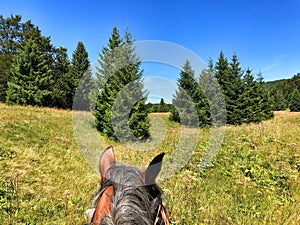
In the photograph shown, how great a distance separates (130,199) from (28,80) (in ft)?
82.8

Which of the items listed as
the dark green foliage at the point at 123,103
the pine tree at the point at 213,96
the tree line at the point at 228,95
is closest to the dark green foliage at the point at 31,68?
the dark green foliage at the point at 123,103

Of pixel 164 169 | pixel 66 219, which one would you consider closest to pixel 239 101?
pixel 164 169

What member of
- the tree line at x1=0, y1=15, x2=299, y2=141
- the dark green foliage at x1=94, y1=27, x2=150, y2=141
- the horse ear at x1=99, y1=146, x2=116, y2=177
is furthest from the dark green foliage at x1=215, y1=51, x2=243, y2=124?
the horse ear at x1=99, y1=146, x2=116, y2=177

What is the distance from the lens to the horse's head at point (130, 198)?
1.20 metres

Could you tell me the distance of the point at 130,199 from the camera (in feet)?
4.17

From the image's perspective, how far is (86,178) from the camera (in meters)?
5.48

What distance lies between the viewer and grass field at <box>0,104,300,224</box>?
3730 mm

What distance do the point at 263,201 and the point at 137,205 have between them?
3.95 meters

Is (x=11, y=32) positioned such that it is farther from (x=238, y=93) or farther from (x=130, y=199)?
(x=130, y=199)

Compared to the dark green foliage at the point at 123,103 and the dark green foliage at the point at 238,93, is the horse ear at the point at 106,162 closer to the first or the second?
the dark green foliage at the point at 123,103

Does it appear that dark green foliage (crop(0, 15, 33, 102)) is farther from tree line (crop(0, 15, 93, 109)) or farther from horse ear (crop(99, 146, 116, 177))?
horse ear (crop(99, 146, 116, 177))

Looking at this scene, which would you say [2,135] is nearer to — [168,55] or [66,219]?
[66,219]

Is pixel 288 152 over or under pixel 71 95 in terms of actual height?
under

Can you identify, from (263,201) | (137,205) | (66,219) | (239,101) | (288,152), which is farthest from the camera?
(239,101)
